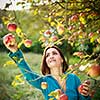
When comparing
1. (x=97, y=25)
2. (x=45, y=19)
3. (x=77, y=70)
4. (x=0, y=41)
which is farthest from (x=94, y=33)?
(x=0, y=41)

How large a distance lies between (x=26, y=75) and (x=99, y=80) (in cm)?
46

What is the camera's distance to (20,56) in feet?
8.72

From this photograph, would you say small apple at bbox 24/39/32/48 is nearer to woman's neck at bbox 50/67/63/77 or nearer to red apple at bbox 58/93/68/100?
woman's neck at bbox 50/67/63/77

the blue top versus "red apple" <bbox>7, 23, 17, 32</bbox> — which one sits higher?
"red apple" <bbox>7, 23, 17, 32</bbox>

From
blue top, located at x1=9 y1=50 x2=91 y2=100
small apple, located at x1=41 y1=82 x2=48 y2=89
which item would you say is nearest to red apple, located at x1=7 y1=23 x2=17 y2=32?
blue top, located at x1=9 y1=50 x2=91 y2=100

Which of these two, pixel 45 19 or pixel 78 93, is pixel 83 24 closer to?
pixel 45 19

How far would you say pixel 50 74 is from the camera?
104 inches

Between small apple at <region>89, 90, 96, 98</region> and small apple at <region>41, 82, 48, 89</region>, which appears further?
small apple at <region>41, 82, 48, 89</region>

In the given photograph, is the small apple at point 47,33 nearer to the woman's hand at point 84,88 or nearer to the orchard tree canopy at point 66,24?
the orchard tree canopy at point 66,24

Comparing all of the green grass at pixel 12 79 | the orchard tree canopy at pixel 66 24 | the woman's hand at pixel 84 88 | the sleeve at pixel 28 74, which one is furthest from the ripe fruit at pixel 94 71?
the sleeve at pixel 28 74

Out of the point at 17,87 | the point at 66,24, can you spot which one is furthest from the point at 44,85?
the point at 66,24

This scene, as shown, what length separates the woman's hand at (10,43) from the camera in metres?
2.64

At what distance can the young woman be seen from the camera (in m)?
2.59

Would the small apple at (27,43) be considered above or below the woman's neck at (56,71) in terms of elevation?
above
